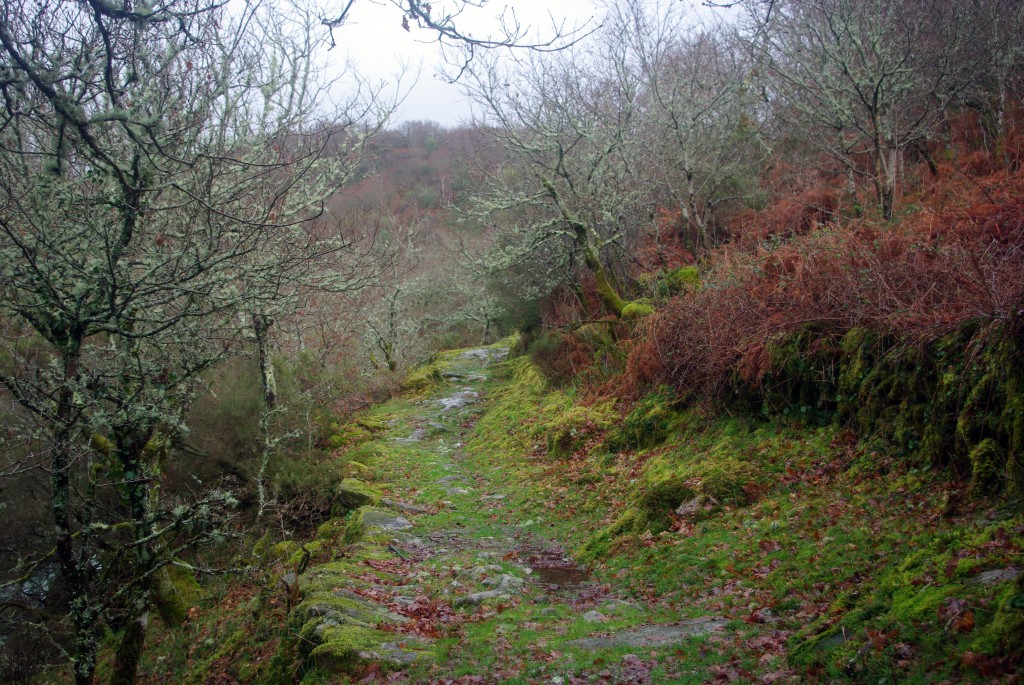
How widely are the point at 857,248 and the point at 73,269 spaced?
8470 millimetres

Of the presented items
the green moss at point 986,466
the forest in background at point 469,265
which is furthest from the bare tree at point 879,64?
the green moss at point 986,466

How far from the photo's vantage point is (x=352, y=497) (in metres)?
11.0

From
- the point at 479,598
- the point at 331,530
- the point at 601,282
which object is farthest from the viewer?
the point at 601,282

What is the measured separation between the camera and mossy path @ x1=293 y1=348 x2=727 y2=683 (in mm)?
4695

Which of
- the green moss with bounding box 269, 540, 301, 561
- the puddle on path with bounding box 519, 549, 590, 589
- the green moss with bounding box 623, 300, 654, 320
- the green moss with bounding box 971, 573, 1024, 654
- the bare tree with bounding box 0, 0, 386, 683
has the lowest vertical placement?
the puddle on path with bounding box 519, 549, 590, 589

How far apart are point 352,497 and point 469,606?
5126 mm

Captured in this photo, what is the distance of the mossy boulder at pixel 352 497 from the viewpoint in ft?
35.5

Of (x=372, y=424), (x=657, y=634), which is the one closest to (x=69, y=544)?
(x=657, y=634)

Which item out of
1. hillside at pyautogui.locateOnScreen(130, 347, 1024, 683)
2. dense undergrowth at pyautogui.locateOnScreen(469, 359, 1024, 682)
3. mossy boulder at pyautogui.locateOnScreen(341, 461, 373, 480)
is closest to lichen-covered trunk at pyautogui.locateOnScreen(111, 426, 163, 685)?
hillside at pyautogui.locateOnScreen(130, 347, 1024, 683)

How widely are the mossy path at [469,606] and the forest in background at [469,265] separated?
1268 mm

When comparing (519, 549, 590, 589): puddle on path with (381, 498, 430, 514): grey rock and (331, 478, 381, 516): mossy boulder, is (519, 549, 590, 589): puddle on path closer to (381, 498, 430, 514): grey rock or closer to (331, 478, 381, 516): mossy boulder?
(381, 498, 430, 514): grey rock

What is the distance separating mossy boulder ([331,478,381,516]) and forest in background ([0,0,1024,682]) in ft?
0.58

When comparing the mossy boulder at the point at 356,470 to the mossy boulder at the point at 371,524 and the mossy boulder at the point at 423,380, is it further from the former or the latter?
the mossy boulder at the point at 423,380

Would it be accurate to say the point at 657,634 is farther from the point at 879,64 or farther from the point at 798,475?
the point at 879,64
